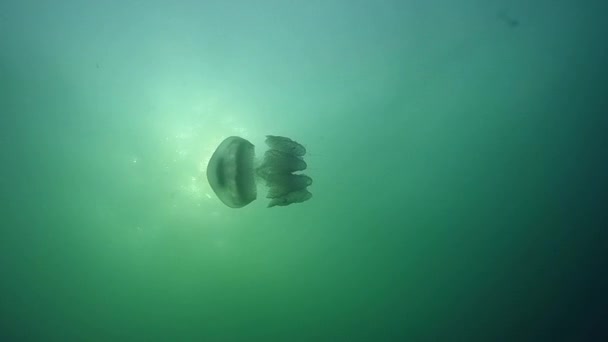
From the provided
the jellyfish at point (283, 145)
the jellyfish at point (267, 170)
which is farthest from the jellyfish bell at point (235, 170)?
the jellyfish at point (283, 145)

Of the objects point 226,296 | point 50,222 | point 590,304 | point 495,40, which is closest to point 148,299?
point 226,296

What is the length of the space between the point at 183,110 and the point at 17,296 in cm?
1277

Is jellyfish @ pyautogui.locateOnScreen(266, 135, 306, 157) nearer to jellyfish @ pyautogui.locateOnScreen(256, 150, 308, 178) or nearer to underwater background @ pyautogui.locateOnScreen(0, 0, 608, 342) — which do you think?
jellyfish @ pyautogui.locateOnScreen(256, 150, 308, 178)

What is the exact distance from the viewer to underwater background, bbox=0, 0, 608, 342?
872 cm

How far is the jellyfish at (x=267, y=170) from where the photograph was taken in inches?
260

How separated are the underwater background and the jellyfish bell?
3.01 m

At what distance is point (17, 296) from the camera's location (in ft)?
48.7

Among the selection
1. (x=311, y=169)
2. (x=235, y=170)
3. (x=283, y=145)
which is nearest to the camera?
(x=283, y=145)

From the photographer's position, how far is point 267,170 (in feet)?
21.9

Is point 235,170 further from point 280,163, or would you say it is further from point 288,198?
point 288,198

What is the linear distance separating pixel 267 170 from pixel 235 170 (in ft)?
2.06

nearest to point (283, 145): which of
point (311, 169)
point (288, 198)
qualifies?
point (288, 198)

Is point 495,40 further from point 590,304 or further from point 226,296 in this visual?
point 590,304

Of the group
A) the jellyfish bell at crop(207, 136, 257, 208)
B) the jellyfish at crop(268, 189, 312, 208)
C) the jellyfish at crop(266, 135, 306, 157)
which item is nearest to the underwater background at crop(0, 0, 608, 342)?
the jellyfish bell at crop(207, 136, 257, 208)
